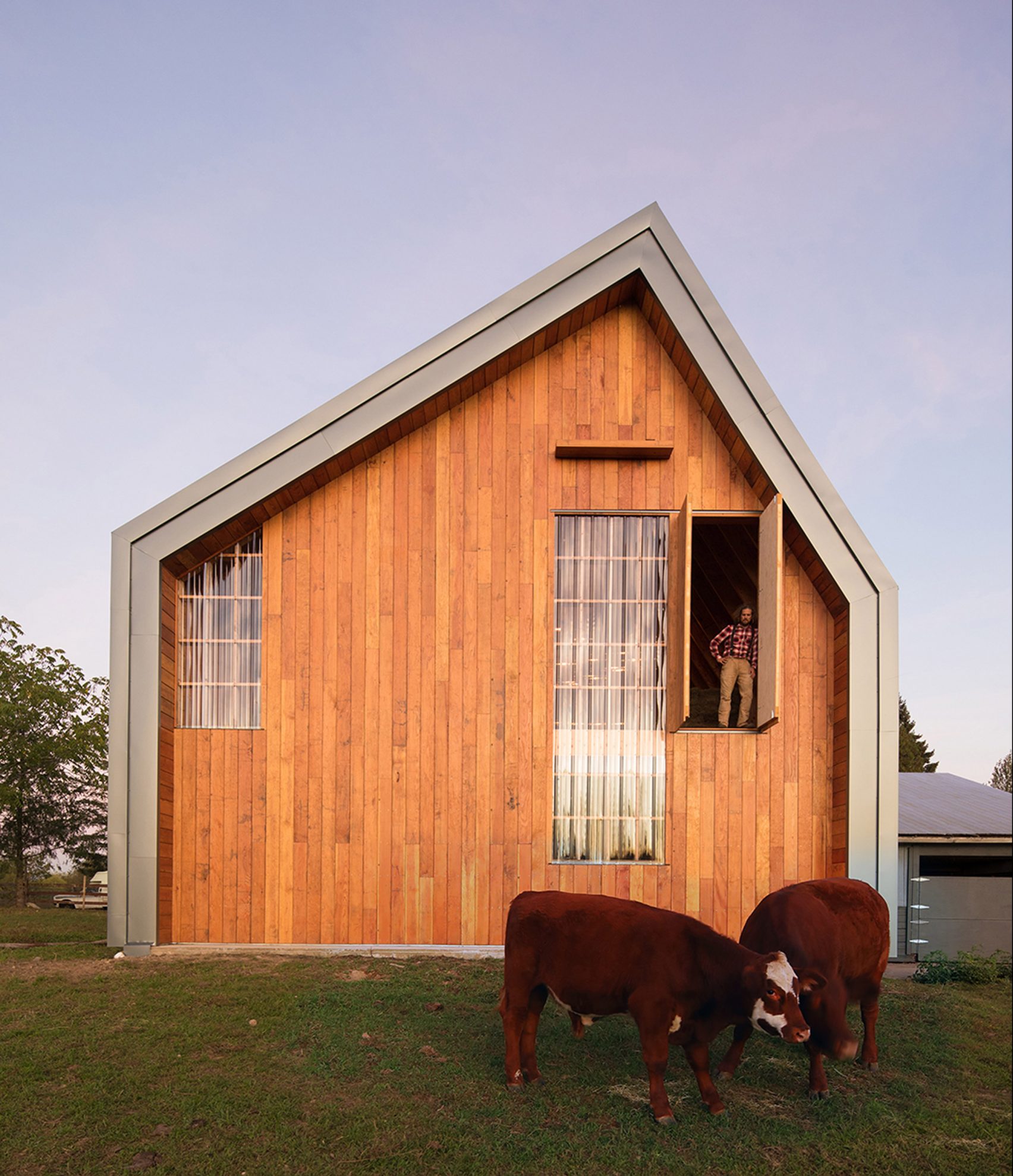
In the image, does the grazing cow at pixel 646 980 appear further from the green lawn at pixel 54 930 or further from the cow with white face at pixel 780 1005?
the green lawn at pixel 54 930

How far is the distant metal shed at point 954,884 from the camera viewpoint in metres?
11.6

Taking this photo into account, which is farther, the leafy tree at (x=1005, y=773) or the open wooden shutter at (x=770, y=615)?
the open wooden shutter at (x=770, y=615)

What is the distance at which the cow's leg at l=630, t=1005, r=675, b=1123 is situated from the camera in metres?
5.62

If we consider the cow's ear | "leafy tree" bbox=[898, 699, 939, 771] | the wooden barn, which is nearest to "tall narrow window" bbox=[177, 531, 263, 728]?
the wooden barn

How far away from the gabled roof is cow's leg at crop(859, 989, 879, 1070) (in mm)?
4930

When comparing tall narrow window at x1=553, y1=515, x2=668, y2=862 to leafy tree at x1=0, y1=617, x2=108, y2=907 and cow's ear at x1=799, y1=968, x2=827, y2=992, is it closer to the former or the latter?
cow's ear at x1=799, y1=968, x2=827, y2=992

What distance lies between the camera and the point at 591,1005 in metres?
5.91

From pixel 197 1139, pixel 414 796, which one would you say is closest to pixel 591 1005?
pixel 197 1139

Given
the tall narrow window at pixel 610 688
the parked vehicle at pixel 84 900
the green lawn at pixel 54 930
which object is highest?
the tall narrow window at pixel 610 688

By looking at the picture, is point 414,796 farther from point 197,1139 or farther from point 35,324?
point 35,324

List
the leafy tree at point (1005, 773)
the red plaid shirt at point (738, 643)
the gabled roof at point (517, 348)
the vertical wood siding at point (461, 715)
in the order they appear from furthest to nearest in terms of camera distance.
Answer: the red plaid shirt at point (738, 643) → the vertical wood siding at point (461, 715) → the gabled roof at point (517, 348) → the leafy tree at point (1005, 773)

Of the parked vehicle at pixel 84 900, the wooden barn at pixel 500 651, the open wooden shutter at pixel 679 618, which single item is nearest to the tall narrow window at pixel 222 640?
the wooden barn at pixel 500 651

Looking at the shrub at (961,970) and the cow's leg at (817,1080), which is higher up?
the cow's leg at (817,1080)

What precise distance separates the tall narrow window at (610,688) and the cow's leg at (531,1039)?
14.4 ft
